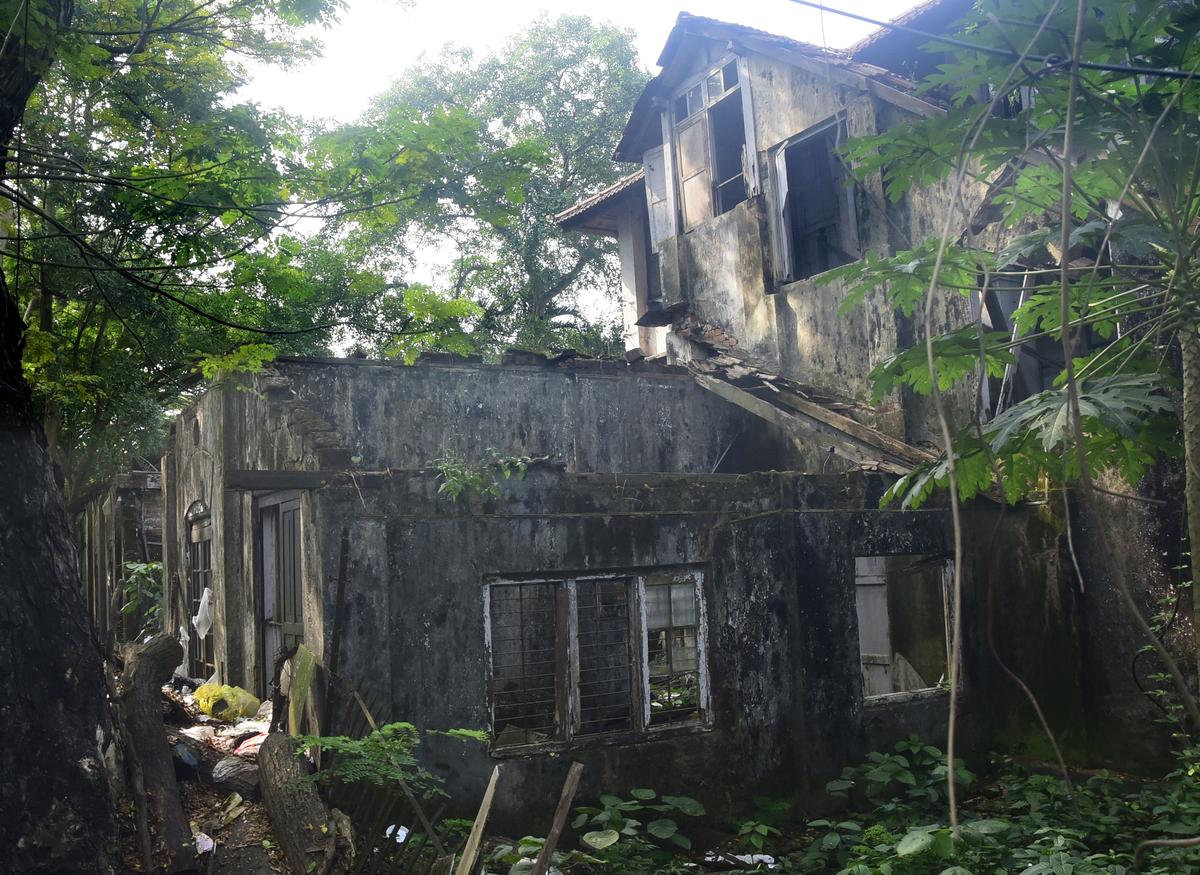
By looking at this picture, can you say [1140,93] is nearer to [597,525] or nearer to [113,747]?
[597,525]

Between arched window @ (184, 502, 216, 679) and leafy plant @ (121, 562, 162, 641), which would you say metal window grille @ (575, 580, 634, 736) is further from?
leafy plant @ (121, 562, 162, 641)

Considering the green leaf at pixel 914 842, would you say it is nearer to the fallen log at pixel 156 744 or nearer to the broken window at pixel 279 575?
the fallen log at pixel 156 744

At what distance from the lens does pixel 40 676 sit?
15.3 ft

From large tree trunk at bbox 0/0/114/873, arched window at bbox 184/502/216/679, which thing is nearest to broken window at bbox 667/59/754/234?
arched window at bbox 184/502/216/679

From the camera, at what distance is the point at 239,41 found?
26.9 ft

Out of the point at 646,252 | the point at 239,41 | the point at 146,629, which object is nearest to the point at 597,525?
the point at 239,41

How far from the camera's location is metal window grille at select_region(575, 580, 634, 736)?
8.96 m

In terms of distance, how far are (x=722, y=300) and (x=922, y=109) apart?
12.4ft

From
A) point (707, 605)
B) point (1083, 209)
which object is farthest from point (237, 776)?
point (1083, 209)

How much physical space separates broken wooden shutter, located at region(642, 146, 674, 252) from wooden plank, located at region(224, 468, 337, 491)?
821 centimetres

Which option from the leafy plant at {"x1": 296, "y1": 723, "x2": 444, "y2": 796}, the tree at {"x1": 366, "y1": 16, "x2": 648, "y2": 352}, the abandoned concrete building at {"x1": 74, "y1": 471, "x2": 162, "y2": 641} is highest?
the tree at {"x1": 366, "y1": 16, "x2": 648, "y2": 352}

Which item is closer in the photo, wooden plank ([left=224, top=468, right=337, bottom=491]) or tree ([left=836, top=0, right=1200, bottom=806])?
tree ([left=836, top=0, right=1200, bottom=806])

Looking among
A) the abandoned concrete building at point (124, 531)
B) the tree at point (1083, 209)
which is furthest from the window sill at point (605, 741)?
the abandoned concrete building at point (124, 531)

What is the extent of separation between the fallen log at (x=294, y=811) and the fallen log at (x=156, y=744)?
0.57 meters
